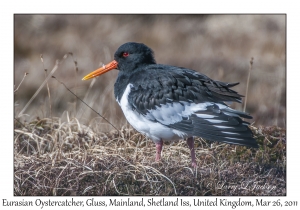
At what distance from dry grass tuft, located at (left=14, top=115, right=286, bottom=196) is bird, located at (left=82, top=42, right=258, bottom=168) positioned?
1.15ft

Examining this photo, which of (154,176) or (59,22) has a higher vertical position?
(59,22)

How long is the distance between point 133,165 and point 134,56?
168 centimetres

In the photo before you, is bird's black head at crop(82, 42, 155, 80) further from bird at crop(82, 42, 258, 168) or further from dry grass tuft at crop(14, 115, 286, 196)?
dry grass tuft at crop(14, 115, 286, 196)

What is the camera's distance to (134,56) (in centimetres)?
663

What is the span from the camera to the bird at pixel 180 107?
557cm

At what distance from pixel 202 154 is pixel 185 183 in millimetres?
976

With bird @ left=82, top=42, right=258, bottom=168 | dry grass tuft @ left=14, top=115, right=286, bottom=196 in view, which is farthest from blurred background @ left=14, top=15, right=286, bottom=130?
bird @ left=82, top=42, right=258, bottom=168

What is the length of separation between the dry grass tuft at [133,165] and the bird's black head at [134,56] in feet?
2.76

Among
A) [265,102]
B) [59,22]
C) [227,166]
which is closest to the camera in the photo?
[227,166]

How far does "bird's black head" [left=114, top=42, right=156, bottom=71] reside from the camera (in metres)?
6.62

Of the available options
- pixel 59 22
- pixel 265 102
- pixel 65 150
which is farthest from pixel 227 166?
pixel 59 22

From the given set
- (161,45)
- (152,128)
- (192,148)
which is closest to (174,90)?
(152,128)

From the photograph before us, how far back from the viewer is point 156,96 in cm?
595
